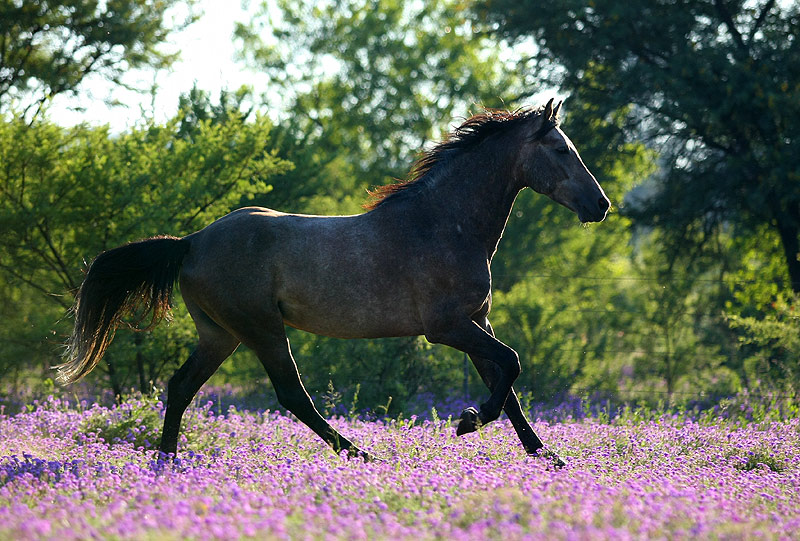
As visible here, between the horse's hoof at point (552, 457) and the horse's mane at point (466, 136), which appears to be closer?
the horse's hoof at point (552, 457)

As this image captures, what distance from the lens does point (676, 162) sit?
15078 millimetres

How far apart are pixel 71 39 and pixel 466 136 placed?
40.8ft

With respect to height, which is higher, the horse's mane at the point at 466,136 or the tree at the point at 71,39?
the tree at the point at 71,39

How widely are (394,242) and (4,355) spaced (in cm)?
757

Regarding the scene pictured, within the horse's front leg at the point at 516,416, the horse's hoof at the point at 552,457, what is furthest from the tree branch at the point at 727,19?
the horse's hoof at the point at 552,457

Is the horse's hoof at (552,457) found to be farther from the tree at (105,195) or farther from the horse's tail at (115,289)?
the tree at (105,195)

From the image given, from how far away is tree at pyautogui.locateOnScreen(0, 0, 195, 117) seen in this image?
1599 cm

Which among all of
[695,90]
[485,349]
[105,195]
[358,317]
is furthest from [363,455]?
[695,90]

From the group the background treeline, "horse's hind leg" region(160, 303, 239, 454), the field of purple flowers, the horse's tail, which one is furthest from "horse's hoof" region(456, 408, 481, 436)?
the background treeline

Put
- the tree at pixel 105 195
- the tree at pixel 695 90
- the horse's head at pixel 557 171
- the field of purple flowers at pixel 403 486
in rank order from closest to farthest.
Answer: the field of purple flowers at pixel 403 486 < the horse's head at pixel 557 171 < the tree at pixel 105 195 < the tree at pixel 695 90

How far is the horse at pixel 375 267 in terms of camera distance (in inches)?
240

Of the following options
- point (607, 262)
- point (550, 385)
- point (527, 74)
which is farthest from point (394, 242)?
point (607, 262)

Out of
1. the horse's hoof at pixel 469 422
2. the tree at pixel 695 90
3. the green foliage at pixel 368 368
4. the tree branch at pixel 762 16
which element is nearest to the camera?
the horse's hoof at pixel 469 422

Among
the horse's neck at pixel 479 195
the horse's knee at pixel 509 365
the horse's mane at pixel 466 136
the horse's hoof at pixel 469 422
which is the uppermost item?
the horse's mane at pixel 466 136
